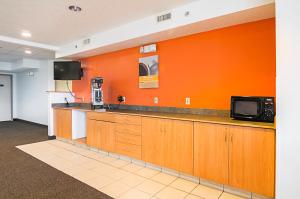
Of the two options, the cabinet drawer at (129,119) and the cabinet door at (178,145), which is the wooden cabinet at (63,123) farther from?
the cabinet door at (178,145)

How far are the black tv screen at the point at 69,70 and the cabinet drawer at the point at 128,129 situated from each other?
2.31 meters

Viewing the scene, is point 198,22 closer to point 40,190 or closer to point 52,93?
point 40,190

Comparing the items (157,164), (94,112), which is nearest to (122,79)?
(94,112)

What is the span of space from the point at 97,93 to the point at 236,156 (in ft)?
10.3

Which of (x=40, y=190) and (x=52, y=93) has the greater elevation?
(x=52, y=93)

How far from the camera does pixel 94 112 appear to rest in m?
3.98

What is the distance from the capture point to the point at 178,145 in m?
2.78

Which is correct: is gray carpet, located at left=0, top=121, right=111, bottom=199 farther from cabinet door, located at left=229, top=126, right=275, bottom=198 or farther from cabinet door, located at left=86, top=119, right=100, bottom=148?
cabinet door, located at left=229, top=126, right=275, bottom=198

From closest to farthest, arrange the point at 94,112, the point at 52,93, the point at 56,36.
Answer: the point at 94,112, the point at 56,36, the point at 52,93

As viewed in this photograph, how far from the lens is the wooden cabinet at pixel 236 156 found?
2.08m

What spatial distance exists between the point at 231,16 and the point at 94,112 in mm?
3045
